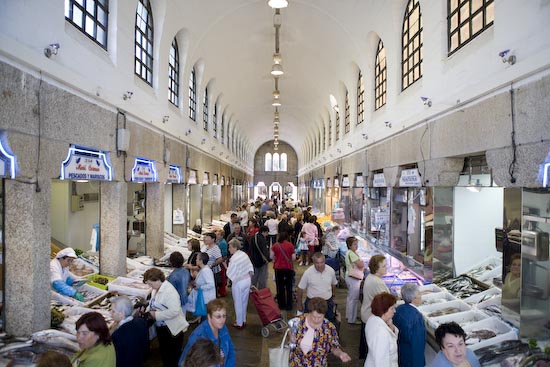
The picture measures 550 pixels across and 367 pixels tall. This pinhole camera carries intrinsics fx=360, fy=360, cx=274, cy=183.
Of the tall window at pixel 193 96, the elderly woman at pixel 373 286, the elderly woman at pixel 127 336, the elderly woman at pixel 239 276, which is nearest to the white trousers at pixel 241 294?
the elderly woman at pixel 239 276

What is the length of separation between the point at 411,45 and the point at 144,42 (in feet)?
18.1

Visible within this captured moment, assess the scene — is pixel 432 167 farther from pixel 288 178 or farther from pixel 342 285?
pixel 288 178

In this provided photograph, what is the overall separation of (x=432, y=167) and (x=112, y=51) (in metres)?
5.55

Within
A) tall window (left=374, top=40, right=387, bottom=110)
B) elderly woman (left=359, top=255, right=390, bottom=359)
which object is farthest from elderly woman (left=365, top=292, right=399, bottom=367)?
tall window (left=374, top=40, right=387, bottom=110)

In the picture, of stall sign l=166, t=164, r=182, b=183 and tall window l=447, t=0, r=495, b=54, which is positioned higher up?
tall window l=447, t=0, r=495, b=54

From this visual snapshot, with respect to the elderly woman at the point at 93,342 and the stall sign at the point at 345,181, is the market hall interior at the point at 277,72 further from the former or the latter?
the elderly woman at the point at 93,342

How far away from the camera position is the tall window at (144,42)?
711 centimetres

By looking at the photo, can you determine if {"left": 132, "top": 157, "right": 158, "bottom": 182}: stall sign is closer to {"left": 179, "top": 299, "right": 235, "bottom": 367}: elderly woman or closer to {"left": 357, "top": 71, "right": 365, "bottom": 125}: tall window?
{"left": 179, "top": 299, "right": 235, "bottom": 367}: elderly woman

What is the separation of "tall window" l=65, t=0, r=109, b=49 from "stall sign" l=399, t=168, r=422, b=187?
5.72 meters

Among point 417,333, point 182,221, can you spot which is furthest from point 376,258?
point 182,221

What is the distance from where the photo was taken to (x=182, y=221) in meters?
10.3

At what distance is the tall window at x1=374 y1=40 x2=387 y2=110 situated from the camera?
30.5 ft

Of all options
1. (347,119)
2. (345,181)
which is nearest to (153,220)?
(345,181)

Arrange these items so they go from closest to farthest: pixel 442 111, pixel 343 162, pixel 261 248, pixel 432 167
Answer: pixel 442 111, pixel 432 167, pixel 261 248, pixel 343 162
